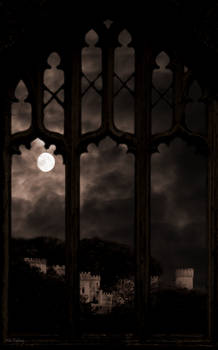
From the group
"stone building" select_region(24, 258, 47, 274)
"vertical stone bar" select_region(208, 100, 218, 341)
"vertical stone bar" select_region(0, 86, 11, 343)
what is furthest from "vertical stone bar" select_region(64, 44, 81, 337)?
"vertical stone bar" select_region(208, 100, 218, 341)

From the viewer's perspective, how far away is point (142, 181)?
188 inches

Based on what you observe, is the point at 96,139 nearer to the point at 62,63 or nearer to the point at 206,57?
the point at 62,63

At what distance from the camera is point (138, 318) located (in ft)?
15.4

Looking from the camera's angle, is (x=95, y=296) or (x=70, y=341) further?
(x=95, y=296)

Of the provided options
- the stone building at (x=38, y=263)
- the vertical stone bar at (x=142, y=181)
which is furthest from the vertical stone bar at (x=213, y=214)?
the stone building at (x=38, y=263)

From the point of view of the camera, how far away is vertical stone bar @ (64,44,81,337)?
185 inches

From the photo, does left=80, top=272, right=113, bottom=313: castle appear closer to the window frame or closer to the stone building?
the window frame

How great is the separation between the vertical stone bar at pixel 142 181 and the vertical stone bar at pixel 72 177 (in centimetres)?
41

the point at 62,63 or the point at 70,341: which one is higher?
the point at 62,63

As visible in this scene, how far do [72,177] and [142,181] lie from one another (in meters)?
0.48

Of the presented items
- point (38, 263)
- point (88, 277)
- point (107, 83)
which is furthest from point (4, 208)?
point (107, 83)

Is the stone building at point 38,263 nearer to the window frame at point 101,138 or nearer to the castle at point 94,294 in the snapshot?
the castle at point 94,294

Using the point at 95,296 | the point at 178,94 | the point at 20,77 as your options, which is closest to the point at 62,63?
the point at 20,77

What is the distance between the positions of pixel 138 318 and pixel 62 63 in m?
1.85
